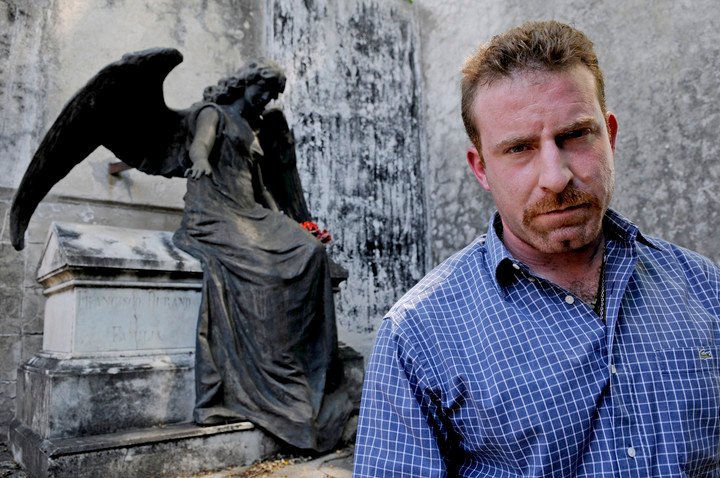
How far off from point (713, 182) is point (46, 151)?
5358mm

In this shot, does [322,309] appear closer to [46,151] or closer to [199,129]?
[199,129]

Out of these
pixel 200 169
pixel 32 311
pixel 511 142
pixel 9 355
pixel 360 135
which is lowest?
pixel 9 355

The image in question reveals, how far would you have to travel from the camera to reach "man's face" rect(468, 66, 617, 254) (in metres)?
1.01

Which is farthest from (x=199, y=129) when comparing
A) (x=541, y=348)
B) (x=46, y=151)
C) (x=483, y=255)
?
(x=541, y=348)

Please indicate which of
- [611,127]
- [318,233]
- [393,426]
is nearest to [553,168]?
[611,127]

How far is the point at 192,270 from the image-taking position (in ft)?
11.6

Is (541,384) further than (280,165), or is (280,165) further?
(280,165)

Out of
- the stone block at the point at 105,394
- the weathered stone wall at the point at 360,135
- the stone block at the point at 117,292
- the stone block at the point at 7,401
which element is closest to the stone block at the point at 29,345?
the stone block at the point at 7,401

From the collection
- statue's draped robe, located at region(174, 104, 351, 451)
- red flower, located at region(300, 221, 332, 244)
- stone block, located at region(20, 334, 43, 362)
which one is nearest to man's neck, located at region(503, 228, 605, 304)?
statue's draped robe, located at region(174, 104, 351, 451)

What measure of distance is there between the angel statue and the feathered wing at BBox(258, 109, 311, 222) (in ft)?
0.83

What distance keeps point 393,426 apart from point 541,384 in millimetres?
250

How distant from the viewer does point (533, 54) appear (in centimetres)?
104

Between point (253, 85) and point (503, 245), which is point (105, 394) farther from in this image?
point (503, 245)

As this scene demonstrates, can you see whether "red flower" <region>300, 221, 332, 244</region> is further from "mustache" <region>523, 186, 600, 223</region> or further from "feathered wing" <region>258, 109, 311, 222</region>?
"mustache" <region>523, 186, 600, 223</region>
